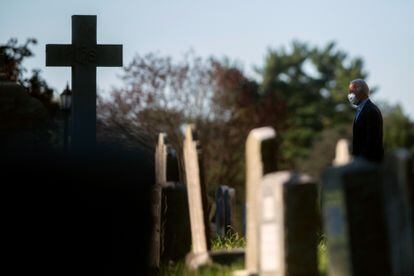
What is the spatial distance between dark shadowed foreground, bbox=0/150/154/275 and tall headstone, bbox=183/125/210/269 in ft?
6.07

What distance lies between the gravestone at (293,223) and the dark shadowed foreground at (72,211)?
1035 millimetres

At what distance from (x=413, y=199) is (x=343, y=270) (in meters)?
0.63

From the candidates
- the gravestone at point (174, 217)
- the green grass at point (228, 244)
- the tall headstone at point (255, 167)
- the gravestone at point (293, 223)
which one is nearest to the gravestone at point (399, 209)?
the gravestone at point (293, 223)

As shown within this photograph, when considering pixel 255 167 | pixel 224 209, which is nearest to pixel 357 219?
pixel 255 167

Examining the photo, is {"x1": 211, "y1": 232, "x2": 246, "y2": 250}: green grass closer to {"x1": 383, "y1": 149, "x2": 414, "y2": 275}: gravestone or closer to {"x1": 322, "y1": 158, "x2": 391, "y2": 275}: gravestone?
{"x1": 322, "y1": 158, "x2": 391, "y2": 275}: gravestone

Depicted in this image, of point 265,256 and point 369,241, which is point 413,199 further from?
point 265,256

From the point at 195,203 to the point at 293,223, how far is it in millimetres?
2726

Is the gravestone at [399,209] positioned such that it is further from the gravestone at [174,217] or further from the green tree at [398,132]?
the green tree at [398,132]

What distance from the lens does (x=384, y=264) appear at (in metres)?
6.82

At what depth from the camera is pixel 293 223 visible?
7.62m

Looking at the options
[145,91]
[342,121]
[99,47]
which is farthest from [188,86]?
[342,121]

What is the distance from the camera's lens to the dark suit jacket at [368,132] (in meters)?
12.5

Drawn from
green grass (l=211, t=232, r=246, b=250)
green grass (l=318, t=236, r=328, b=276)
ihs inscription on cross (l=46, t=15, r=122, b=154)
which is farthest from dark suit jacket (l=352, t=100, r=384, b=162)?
ihs inscription on cross (l=46, t=15, r=122, b=154)

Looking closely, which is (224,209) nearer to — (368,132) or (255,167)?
(368,132)
